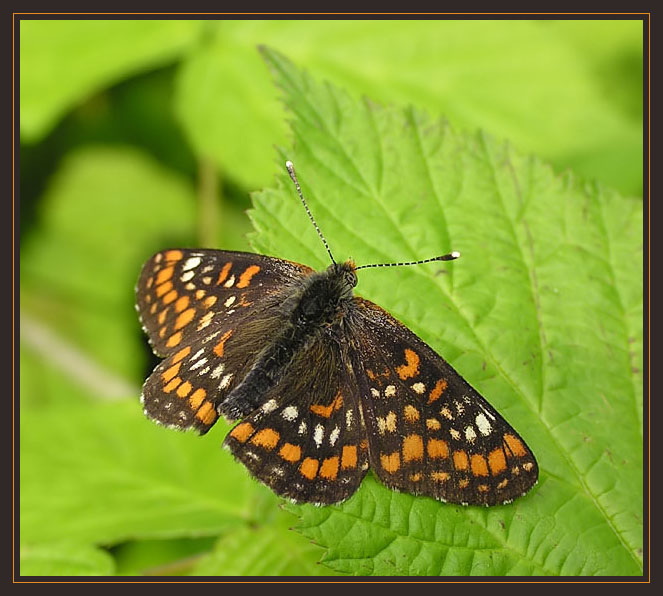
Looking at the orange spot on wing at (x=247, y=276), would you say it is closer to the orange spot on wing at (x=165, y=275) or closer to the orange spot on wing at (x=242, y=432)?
the orange spot on wing at (x=165, y=275)

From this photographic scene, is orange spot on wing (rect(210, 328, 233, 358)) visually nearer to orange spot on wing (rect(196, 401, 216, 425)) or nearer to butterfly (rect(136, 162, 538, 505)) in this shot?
butterfly (rect(136, 162, 538, 505))

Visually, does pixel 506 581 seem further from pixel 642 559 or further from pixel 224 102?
pixel 224 102

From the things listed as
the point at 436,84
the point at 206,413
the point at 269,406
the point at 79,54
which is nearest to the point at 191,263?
the point at 206,413

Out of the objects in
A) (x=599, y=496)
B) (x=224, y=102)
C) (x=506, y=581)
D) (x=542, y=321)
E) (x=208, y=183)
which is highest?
(x=224, y=102)

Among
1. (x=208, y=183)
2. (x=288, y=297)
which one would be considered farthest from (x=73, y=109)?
(x=288, y=297)

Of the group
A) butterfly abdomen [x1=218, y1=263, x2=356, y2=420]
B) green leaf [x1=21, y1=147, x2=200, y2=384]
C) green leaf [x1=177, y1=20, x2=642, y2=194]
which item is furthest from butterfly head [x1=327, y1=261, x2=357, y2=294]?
green leaf [x1=21, y1=147, x2=200, y2=384]
